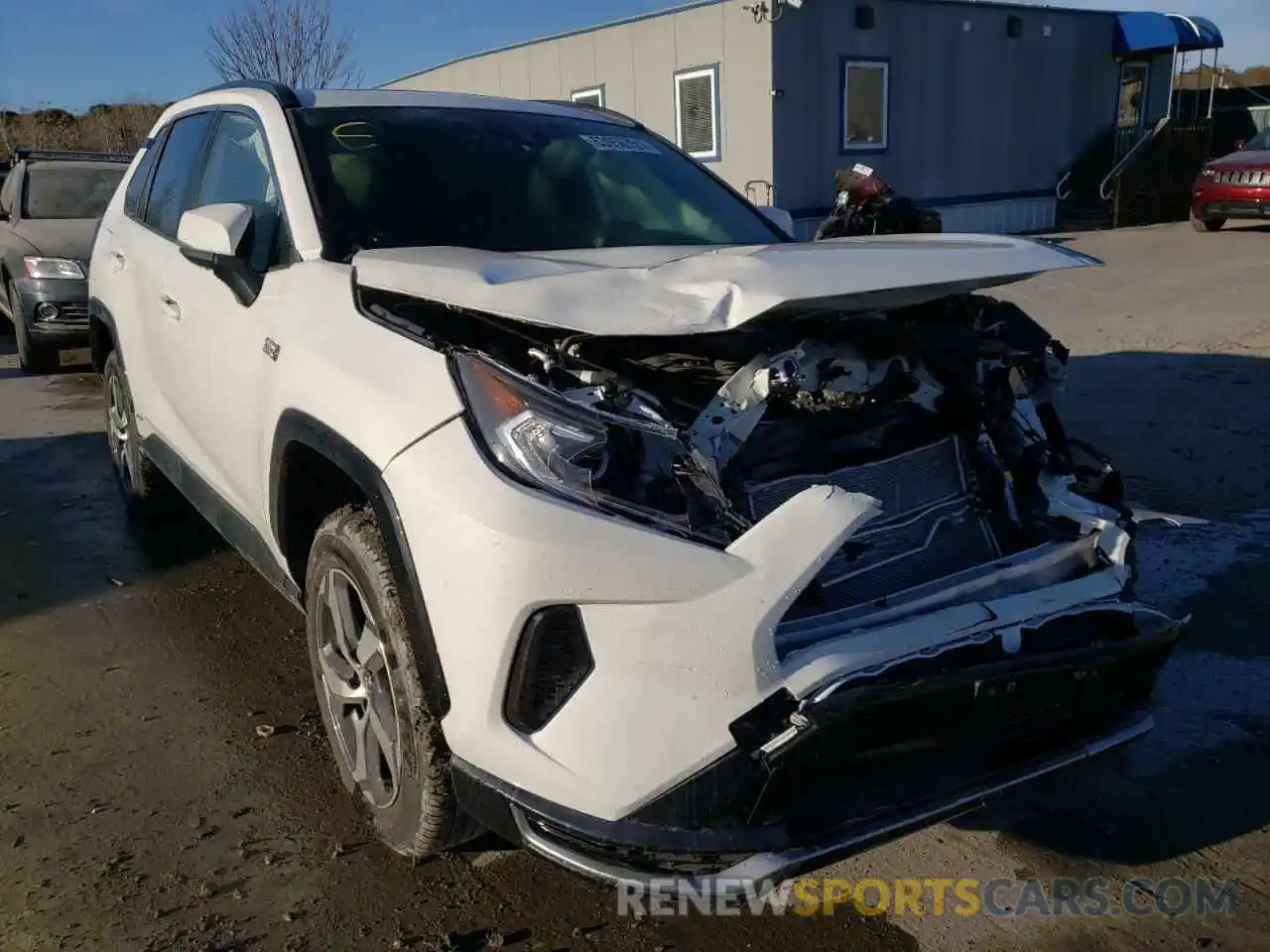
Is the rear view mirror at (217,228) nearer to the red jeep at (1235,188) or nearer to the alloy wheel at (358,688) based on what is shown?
the alloy wheel at (358,688)

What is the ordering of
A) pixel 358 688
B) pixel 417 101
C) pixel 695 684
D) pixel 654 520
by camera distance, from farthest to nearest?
pixel 417 101 → pixel 358 688 → pixel 654 520 → pixel 695 684

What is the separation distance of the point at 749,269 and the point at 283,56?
77.5 ft

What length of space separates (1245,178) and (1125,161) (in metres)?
3.46

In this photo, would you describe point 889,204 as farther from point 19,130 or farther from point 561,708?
point 19,130

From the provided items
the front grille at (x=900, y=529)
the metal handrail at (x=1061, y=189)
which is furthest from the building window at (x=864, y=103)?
the front grille at (x=900, y=529)

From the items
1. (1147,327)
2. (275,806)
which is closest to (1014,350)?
(275,806)

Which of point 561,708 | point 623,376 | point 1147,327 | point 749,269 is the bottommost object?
point 1147,327

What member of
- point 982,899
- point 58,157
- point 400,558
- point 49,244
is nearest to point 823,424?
point 400,558

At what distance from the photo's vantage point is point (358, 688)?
267cm

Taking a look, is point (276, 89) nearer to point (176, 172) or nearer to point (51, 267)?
point (176, 172)

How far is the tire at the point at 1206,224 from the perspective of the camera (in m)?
16.2

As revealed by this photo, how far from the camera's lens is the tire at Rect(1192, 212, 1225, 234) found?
1625 centimetres

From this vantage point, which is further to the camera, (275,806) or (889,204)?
(889,204)

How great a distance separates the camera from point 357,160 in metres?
3.27
